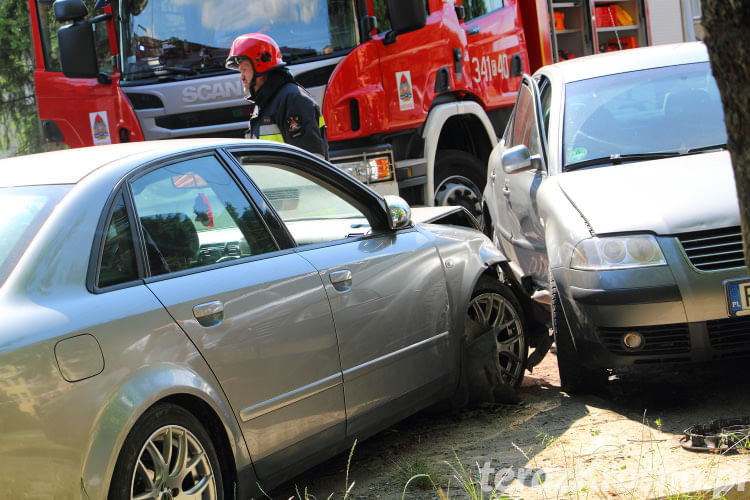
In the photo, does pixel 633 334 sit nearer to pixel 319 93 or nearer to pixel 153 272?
pixel 153 272

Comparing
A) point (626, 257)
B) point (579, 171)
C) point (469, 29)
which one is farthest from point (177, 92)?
point (626, 257)

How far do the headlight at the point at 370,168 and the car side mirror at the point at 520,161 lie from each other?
8.56 feet

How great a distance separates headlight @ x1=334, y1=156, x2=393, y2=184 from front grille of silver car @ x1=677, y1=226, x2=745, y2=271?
4.09 m

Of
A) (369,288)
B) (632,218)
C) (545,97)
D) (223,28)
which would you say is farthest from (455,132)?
(369,288)

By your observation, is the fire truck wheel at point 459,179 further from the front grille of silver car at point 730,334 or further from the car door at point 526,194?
the front grille of silver car at point 730,334

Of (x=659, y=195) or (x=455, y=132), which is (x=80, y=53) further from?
(x=659, y=195)

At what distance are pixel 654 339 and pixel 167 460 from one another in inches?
102

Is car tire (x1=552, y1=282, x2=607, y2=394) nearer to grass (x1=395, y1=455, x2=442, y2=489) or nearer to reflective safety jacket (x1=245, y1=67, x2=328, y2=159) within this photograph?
grass (x1=395, y1=455, x2=442, y2=489)

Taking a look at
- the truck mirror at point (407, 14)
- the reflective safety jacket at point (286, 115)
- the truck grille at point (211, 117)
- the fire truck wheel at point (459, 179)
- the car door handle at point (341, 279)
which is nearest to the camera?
the car door handle at point (341, 279)

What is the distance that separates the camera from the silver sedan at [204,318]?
2.97 m

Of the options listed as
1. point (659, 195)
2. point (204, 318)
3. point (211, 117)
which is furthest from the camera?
point (211, 117)

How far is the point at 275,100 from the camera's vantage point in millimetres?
6848

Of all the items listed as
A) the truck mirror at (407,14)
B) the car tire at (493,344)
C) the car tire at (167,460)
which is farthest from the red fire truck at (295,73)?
the car tire at (167,460)

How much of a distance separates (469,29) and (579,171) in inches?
162
